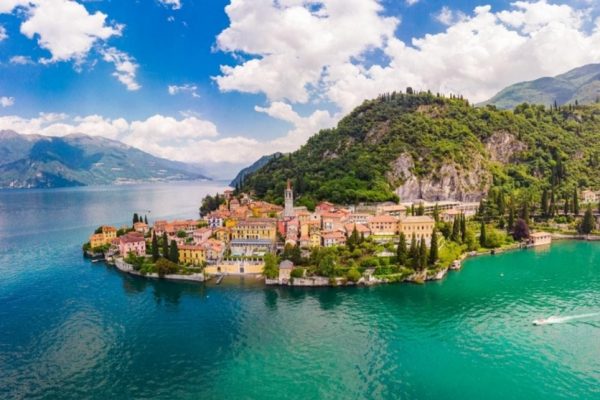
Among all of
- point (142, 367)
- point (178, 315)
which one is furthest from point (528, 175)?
point (142, 367)

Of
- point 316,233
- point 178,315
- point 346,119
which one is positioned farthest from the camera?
point 346,119

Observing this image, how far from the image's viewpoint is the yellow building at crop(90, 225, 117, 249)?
54625 millimetres

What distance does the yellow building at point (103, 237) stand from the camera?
54625 mm

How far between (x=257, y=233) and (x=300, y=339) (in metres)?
26.8

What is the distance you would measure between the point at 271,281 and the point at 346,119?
82.5m

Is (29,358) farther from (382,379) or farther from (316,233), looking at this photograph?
(316,233)

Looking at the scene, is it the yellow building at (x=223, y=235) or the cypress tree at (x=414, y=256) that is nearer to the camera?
the cypress tree at (x=414, y=256)

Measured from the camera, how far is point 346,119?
112938mm

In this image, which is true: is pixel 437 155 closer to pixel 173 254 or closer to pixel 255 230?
pixel 255 230

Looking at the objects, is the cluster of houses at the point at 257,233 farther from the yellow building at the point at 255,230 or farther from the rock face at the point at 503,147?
the rock face at the point at 503,147

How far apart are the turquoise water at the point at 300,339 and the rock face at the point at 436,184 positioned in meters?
40.1

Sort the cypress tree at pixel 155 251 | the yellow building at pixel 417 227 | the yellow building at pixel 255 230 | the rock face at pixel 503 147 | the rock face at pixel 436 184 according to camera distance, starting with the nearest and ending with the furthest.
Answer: the cypress tree at pixel 155 251, the yellow building at pixel 417 227, the yellow building at pixel 255 230, the rock face at pixel 436 184, the rock face at pixel 503 147

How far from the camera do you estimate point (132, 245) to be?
1957 inches

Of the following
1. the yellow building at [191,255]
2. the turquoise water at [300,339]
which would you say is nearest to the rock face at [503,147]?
the turquoise water at [300,339]
